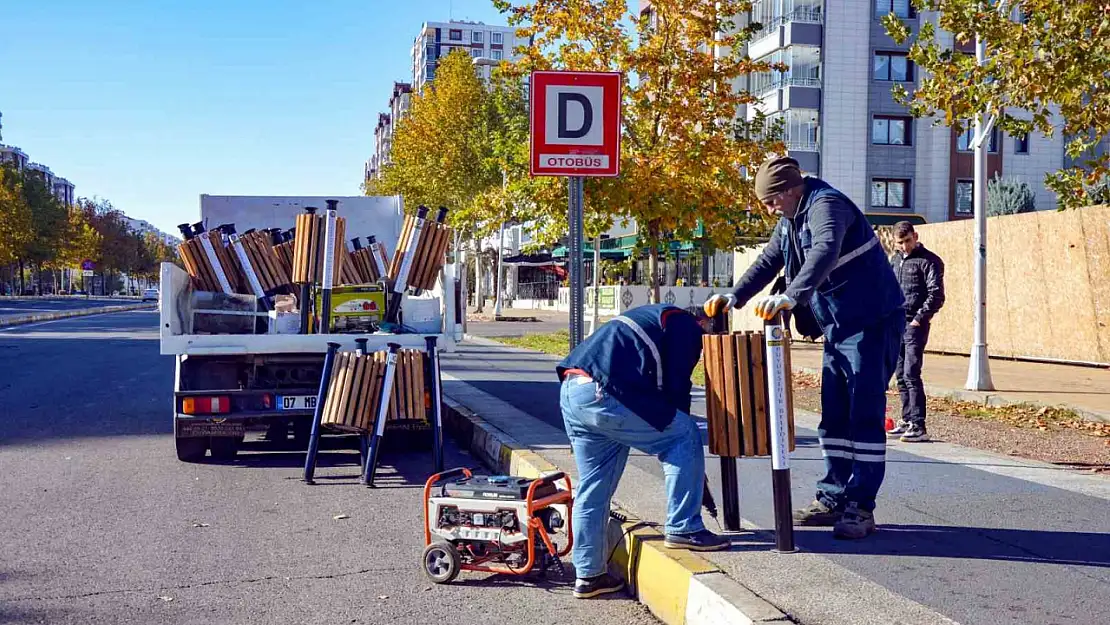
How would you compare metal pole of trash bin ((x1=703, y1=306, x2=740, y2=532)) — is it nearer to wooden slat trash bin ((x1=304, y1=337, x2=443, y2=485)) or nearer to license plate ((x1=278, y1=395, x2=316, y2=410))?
wooden slat trash bin ((x1=304, y1=337, x2=443, y2=485))

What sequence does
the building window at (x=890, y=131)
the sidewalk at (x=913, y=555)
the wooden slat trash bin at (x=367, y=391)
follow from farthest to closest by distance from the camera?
the building window at (x=890, y=131), the wooden slat trash bin at (x=367, y=391), the sidewalk at (x=913, y=555)

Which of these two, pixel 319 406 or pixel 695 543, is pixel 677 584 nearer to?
pixel 695 543

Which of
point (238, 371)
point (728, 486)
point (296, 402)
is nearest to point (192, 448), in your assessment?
point (238, 371)

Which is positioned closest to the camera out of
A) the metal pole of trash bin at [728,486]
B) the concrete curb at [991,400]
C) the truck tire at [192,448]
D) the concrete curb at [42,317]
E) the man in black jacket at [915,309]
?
the metal pole of trash bin at [728,486]

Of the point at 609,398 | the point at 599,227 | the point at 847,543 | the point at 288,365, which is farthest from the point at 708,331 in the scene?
the point at 599,227

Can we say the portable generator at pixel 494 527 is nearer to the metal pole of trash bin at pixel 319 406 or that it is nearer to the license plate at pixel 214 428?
the metal pole of trash bin at pixel 319 406

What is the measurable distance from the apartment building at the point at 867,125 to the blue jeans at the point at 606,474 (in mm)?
38481

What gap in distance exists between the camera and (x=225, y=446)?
901 cm

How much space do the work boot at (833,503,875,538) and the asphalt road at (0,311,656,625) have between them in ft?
3.80

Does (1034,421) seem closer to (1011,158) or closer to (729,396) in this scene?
(729,396)

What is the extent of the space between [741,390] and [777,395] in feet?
0.61

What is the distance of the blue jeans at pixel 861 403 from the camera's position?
531cm

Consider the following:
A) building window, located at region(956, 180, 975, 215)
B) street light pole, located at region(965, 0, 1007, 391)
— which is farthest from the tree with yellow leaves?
building window, located at region(956, 180, 975, 215)

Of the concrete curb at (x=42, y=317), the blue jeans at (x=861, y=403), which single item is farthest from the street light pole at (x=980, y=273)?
the concrete curb at (x=42, y=317)
